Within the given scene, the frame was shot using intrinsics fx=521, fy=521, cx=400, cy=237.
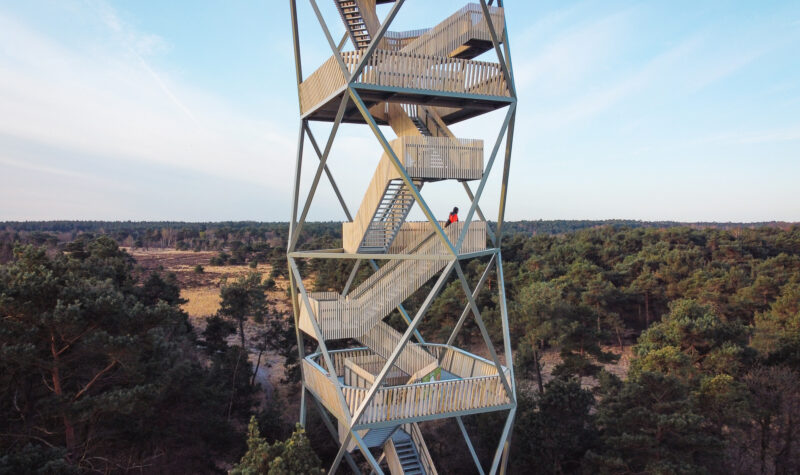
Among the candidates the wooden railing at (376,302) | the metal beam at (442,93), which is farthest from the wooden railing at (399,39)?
the wooden railing at (376,302)

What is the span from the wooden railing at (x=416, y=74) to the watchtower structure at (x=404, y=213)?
3 centimetres

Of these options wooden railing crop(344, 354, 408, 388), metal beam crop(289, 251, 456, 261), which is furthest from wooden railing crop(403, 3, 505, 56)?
wooden railing crop(344, 354, 408, 388)

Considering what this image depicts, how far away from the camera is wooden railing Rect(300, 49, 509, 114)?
42.8 ft

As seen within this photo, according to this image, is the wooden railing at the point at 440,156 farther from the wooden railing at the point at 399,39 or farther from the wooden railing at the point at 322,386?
the wooden railing at the point at 322,386

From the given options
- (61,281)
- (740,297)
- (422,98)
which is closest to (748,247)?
(740,297)

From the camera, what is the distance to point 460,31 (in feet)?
46.9

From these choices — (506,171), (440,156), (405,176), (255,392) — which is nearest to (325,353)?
(405,176)

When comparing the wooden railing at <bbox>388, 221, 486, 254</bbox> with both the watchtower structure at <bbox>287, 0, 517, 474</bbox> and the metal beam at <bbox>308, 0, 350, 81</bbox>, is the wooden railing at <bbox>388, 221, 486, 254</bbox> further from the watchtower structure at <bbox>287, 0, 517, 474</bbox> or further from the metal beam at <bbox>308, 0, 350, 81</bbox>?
the metal beam at <bbox>308, 0, 350, 81</bbox>

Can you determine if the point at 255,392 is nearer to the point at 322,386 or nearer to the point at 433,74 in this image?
the point at 322,386

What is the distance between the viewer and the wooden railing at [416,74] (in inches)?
514

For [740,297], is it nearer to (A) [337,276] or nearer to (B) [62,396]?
(A) [337,276]

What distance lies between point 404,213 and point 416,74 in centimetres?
400

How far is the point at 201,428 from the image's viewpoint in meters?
18.3

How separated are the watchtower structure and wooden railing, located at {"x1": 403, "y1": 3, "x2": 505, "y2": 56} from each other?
Result: 3 centimetres
